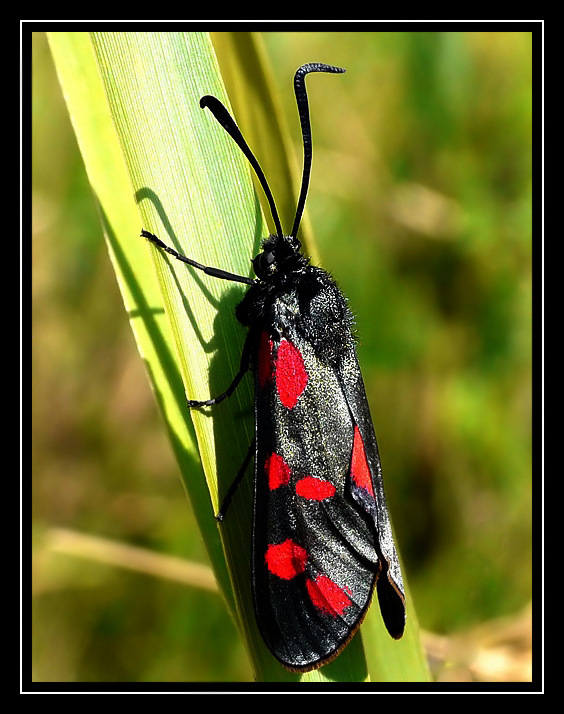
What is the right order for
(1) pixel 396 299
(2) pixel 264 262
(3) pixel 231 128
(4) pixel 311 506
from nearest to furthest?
(3) pixel 231 128
(4) pixel 311 506
(2) pixel 264 262
(1) pixel 396 299

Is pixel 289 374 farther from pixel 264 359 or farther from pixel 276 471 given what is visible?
pixel 276 471

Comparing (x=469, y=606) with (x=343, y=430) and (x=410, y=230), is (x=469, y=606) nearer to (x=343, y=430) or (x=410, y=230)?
(x=343, y=430)

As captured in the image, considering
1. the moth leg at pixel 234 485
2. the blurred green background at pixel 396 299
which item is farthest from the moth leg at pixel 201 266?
the blurred green background at pixel 396 299

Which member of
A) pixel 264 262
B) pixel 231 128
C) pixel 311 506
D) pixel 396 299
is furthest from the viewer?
pixel 396 299

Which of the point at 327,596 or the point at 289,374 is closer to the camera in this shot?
the point at 327,596

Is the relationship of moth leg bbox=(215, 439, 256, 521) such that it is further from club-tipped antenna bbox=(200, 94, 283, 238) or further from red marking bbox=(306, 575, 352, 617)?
club-tipped antenna bbox=(200, 94, 283, 238)

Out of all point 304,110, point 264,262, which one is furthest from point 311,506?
point 304,110

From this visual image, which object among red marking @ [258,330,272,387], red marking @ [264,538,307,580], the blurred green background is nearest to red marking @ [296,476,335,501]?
red marking @ [264,538,307,580]
